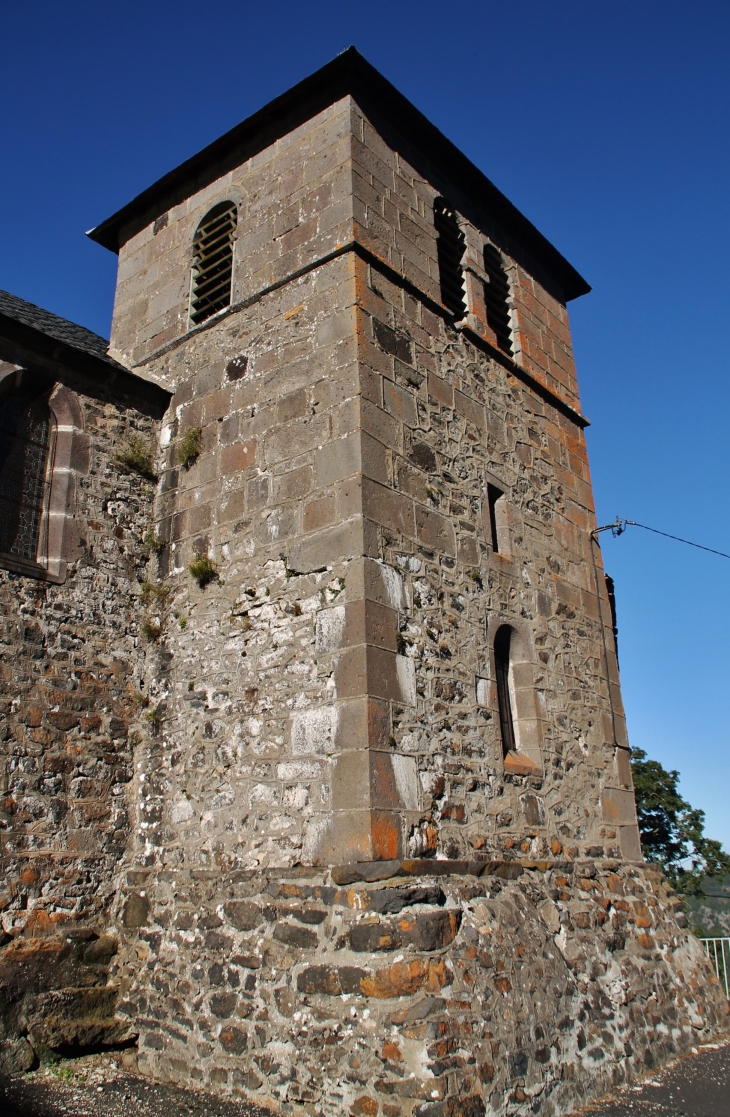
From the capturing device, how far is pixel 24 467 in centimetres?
741

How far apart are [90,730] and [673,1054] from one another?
5545 mm

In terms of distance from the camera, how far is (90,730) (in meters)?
6.96

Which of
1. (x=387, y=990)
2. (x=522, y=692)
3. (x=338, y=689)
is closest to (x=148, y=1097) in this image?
(x=387, y=990)

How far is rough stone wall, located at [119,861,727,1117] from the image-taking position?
5.05 m

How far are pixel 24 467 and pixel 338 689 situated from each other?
3.51 metres

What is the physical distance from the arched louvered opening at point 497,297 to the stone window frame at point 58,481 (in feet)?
→ 15.1

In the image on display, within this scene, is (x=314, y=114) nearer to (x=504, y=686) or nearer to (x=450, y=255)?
(x=450, y=255)

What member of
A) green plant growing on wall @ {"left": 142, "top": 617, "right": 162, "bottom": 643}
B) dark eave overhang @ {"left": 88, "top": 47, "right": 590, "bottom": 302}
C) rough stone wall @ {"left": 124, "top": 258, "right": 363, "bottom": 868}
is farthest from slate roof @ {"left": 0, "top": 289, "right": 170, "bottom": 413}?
green plant growing on wall @ {"left": 142, "top": 617, "right": 162, "bottom": 643}

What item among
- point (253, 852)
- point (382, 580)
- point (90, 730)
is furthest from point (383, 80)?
point (253, 852)

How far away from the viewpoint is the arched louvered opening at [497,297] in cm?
972

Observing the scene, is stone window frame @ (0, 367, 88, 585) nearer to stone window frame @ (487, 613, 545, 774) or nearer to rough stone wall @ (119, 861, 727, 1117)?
rough stone wall @ (119, 861, 727, 1117)

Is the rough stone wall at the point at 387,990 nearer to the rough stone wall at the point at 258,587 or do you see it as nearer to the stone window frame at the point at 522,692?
the rough stone wall at the point at 258,587

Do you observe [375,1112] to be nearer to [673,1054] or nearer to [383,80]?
[673,1054]

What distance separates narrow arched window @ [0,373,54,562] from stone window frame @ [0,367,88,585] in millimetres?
38
